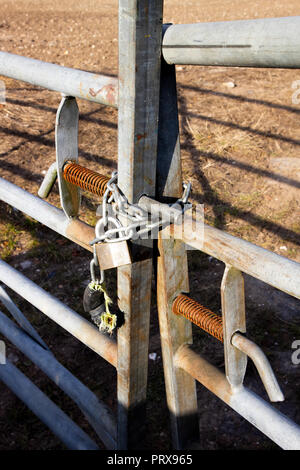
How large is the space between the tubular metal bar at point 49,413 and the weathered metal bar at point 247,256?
3.87ft

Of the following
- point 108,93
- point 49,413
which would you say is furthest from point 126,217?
point 49,413

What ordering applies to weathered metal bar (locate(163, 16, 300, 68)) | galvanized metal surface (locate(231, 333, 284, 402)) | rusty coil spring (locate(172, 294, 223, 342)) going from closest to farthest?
1. weathered metal bar (locate(163, 16, 300, 68))
2. galvanized metal surface (locate(231, 333, 284, 402))
3. rusty coil spring (locate(172, 294, 223, 342))

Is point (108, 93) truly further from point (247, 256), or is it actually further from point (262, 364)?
point (262, 364)

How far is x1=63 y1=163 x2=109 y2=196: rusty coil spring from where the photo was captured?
1.23 m

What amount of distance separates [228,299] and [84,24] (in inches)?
315

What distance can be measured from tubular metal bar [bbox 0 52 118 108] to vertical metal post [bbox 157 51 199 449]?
0.13 m

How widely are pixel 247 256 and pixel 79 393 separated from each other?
113cm

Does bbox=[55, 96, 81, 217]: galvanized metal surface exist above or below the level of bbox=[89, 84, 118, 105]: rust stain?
below

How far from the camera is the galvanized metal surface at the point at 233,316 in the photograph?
3.56 feet

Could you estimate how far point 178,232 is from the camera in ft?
3.65

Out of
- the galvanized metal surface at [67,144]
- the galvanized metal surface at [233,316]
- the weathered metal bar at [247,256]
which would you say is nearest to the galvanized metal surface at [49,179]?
the galvanized metal surface at [67,144]

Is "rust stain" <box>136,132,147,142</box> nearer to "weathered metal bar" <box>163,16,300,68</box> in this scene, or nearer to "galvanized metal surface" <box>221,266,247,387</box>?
"weathered metal bar" <box>163,16,300,68</box>

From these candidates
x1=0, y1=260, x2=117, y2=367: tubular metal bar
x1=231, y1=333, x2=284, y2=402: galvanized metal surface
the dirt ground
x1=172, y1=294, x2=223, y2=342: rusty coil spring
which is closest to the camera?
x1=231, y1=333, x2=284, y2=402: galvanized metal surface

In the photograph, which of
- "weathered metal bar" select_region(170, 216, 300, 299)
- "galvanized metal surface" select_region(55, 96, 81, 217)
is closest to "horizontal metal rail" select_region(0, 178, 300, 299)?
"weathered metal bar" select_region(170, 216, 300, 299)
